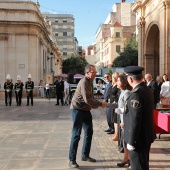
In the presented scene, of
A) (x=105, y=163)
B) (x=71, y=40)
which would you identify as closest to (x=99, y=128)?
(x=105, y=163)

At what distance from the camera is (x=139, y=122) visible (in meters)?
3.45

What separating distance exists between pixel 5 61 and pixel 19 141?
2179 centimetres

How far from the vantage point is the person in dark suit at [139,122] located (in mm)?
3447

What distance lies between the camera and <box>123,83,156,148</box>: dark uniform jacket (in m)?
3.44

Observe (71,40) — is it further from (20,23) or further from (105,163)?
(105,163)

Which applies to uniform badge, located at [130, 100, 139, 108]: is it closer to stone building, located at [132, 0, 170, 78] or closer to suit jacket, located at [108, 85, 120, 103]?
suit jacket, located at [108, 85, 120, 103]

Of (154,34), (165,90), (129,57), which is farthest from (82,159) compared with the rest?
(129,57)

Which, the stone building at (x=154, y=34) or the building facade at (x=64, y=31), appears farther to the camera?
the building facade at (x=64, y=31)

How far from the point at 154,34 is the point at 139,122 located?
23.2 meters

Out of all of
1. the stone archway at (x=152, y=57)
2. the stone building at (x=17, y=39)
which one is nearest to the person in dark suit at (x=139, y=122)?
the stone archway at (x=152, y=57)

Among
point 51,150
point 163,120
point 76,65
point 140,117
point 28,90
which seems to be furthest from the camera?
point 76,65

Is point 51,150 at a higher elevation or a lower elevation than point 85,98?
lower

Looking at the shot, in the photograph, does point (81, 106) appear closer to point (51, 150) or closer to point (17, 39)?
point (51, 150)

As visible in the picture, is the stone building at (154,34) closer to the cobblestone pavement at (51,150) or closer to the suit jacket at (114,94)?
the cobblestone pavement at (51,150)
